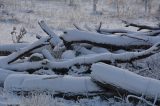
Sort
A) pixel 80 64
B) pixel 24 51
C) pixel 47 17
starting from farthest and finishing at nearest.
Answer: pixel 47 17
pixel 24 51
pixel 80 64

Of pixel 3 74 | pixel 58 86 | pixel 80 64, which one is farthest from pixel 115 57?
pixel 3 74

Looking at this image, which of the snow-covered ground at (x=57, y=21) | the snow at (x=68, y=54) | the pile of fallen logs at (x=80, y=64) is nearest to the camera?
the pile of fallen logs at (x=80, y=64)

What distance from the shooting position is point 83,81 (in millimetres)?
5480

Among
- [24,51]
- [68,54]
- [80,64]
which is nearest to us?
[80,64]

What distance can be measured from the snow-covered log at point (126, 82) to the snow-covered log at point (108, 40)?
215 centimetres

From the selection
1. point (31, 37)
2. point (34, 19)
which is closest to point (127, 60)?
point (31, 37)

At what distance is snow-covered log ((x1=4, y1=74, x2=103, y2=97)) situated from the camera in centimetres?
542

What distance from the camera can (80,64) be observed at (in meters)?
6.53

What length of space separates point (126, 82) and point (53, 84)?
3.17 feet

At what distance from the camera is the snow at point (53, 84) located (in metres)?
5.43

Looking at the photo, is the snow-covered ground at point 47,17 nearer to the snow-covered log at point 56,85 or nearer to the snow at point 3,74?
the snow at point 3,74

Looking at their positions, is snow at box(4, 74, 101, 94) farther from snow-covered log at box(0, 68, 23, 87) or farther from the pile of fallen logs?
snow-covered log at box(0, 68, 23, 87)

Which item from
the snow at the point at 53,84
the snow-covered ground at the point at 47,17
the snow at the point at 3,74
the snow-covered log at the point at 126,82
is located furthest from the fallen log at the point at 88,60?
the snow-covered ground at the point at 47,17

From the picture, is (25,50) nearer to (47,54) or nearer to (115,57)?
(47,54)
